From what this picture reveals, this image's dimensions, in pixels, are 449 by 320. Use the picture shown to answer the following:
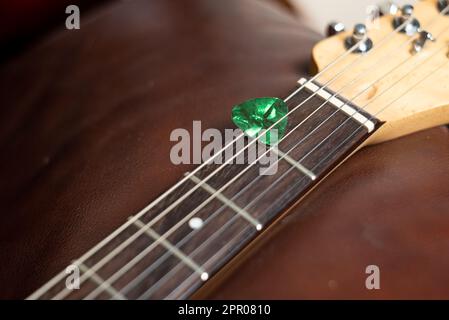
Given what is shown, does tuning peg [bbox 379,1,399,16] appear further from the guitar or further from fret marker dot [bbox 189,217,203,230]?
fret marker dot [bbox 189,217,203,230]

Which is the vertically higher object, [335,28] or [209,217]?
[335,28]

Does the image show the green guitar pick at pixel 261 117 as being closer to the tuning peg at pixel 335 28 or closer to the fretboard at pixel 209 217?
the fretboard at pixel 209 217

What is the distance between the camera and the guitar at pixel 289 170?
1.48 feet

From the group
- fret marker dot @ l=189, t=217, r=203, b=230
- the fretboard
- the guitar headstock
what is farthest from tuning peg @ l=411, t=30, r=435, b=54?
fret marker dot @ l=189, t=217, r=203, b=230

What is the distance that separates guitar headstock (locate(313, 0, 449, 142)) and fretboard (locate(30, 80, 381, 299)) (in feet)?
0.10

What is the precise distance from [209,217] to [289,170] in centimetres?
9

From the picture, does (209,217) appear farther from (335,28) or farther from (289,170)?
(335,28)

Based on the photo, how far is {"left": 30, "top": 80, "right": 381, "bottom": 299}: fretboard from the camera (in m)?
0.45

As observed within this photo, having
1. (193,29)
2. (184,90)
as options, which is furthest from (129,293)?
(193,29)

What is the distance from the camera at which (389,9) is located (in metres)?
0.64

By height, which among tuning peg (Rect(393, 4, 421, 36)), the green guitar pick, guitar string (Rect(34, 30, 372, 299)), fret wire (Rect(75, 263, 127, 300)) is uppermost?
tuning peg (Rect(393, 4, 421, 36))

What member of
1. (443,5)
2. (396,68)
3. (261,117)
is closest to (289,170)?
(261,117)
